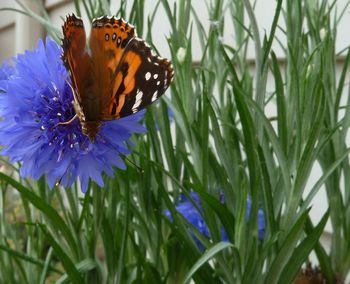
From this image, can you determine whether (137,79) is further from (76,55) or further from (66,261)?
(66,261)

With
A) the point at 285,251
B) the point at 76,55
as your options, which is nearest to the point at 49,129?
the point at 76,55

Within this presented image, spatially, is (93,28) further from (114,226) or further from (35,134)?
(114,226)

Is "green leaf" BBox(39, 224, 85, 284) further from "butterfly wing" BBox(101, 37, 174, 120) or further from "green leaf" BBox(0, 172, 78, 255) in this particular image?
"butterfly wing" BBox(101, 37, 174, 120)

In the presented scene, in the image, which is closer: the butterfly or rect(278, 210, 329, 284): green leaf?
the butterfly

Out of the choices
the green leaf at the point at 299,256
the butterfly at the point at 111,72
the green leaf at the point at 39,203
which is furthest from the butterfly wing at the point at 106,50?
the green leaf at the point at 299,256

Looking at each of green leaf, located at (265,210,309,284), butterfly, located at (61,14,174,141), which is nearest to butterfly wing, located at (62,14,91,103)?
butterfly, located at (61,14,174,141)

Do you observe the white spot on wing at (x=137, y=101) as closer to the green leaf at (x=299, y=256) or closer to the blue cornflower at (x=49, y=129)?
the blue cornflower at (x=49, y=129)
